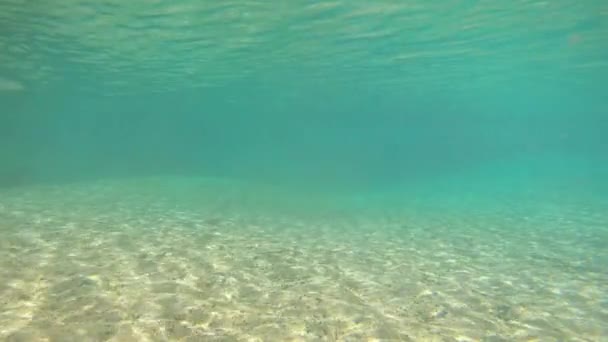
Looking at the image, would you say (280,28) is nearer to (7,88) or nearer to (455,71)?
(455,71)

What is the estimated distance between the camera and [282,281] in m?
9.35

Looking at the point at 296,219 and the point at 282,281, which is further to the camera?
the point at 296,219

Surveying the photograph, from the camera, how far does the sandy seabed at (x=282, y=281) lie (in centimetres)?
682

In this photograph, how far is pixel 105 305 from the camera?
23.8 feet

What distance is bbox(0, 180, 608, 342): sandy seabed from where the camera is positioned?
6824 millimetres

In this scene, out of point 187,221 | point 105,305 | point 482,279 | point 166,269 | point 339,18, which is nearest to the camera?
point 105,305

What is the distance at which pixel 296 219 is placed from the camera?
1916 centimetres

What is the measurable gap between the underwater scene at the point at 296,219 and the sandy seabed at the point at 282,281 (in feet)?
0.17

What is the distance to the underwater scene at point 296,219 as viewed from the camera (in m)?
7.34

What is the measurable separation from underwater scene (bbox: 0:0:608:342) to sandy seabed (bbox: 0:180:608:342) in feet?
0.17

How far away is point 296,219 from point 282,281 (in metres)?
9.81

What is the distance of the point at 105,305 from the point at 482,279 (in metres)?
8.13

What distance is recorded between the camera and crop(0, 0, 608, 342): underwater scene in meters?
7.34

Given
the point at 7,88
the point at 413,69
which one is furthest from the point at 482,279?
the point at 7,88
